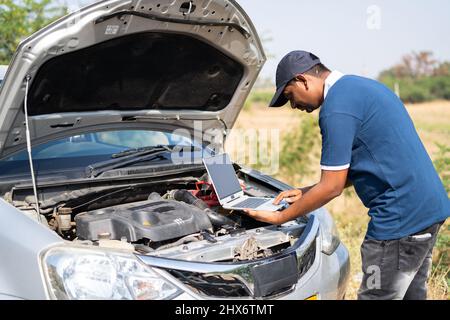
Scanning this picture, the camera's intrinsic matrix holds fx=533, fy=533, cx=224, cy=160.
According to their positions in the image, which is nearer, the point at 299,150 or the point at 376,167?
the point at 376,167

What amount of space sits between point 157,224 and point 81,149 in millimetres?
1260

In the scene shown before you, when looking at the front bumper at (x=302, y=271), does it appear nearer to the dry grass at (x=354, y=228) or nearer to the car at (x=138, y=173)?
the car at (x=138, y=173)

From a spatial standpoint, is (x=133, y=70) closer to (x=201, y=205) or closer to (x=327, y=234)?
(x=201, y=205)

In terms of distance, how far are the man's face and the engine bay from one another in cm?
80

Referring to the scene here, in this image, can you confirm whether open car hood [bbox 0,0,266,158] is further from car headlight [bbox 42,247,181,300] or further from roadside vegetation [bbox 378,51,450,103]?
roadside vegetation [bbox 378,51,450,103]

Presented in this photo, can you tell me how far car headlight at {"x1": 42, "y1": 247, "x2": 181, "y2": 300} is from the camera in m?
2.37

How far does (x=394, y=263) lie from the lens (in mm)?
2807

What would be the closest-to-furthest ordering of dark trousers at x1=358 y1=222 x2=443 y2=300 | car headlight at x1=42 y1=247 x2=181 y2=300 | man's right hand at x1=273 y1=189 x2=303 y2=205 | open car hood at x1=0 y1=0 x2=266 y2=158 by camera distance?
car headlight at x1=42 y1=247 x2=181 y2=300
dark trousers at x1=358 y1=222 x2=443 y2=300
open car hood at x1=0 y1=0 x2=266 y2=158
man's right hand at x1=273 y1=189 x2=303 y2=205

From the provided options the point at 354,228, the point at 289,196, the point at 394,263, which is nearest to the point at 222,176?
the point at 289,196

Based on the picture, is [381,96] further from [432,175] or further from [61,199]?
[61,199]

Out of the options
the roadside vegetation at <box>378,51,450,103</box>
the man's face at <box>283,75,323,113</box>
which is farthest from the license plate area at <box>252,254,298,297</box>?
the roadside vegetation at <box>378,51,450,103</box>

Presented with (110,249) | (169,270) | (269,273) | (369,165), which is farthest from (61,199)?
(369,165)

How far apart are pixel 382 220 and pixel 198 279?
3.34 ft
